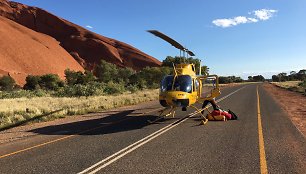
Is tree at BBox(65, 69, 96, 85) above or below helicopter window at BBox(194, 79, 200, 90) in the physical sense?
above

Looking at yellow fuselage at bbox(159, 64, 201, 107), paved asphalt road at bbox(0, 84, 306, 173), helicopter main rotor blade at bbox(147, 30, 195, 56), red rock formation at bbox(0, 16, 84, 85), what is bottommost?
paved asphalt road at bbox(0, 84, 306, 173)

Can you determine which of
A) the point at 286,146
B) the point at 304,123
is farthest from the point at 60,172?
the point at 304,123

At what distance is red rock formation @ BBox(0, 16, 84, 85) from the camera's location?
3260 inches

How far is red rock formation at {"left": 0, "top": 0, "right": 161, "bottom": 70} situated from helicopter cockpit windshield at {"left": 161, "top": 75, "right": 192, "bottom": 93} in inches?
4286

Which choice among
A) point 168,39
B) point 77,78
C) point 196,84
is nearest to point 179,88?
point 196,84

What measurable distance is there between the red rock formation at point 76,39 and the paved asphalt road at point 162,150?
111 metres

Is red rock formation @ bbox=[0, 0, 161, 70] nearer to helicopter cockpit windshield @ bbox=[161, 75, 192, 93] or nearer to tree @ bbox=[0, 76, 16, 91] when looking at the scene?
tree @ bbox=[0, 76, 16, 91]

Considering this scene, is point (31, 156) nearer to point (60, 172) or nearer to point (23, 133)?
point (60, 172)

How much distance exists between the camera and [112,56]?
129 metres

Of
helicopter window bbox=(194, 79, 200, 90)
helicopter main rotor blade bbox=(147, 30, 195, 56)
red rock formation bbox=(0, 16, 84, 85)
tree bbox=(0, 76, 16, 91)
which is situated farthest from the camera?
red rock formation bbox=(0, 16, 84, 85)

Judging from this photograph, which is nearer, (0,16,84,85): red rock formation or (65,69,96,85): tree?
(65,69,96,85): tree

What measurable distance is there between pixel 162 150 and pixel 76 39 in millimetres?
127031

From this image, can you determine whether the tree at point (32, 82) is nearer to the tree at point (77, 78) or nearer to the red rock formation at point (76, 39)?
the tree at point (77, 78)

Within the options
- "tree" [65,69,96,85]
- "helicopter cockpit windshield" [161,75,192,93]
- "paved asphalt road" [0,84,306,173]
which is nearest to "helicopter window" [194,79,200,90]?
"helicopter cockpit windshield" [161,75,192,93]
